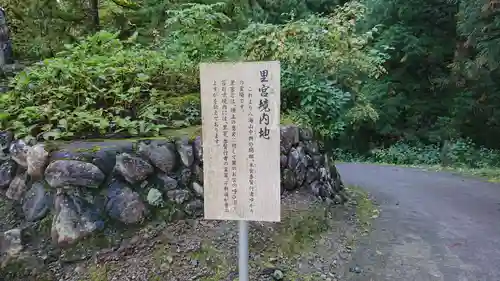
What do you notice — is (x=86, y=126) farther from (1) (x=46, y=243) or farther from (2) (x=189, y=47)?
(2) (x=189, y=47)

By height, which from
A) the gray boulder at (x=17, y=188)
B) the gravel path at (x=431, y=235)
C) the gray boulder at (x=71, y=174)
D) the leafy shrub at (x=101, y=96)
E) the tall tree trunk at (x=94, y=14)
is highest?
the tall tree trunk at (x=94, y=14)

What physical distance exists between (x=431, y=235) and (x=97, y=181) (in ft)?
12.1

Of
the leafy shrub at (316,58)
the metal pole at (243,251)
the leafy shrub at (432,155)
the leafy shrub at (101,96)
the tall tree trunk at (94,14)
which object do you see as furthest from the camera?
the leafy shrub at (432,155)

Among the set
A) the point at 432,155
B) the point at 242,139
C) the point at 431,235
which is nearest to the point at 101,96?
the point at 242,139

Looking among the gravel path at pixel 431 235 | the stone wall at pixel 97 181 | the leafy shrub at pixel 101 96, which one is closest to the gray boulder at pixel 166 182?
the stone wall at pixel 97 181

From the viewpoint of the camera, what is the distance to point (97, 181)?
137 inches

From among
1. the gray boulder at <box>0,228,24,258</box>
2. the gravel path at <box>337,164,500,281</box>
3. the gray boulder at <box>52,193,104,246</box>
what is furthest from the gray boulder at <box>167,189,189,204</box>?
the gravel path at <box>337,164,500,281</box>

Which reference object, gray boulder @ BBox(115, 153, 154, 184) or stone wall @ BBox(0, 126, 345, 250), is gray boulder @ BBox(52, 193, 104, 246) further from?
gray boulder @ BBox(115, 153, 154, 184)

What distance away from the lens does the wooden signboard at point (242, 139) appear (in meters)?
2.44

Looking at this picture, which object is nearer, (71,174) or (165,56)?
(71,174)

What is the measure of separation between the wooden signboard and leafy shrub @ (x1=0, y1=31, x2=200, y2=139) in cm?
159

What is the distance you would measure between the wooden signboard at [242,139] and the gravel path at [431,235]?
1.72 metres

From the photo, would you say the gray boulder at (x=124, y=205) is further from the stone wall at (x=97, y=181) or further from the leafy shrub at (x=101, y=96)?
the leafy shrub at (x=101, y=96)

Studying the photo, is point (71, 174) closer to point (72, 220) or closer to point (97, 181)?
point (97, 181)
